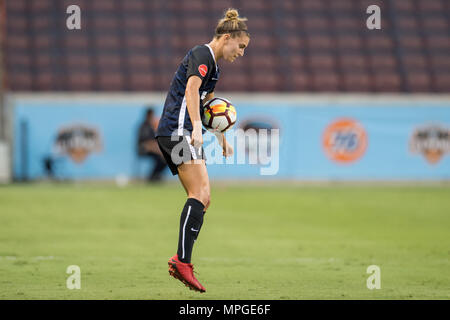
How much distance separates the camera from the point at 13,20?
2100 centimetres

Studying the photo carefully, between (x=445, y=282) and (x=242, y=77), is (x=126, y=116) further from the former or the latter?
(x=445, y=282)

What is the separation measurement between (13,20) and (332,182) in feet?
32.1

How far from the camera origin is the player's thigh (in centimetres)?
584

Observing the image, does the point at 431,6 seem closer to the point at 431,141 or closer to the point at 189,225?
the point at 431,141

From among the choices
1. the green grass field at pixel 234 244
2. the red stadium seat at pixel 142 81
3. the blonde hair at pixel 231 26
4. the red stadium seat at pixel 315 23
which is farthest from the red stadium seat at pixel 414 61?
the blonde hair at pixel 231 26

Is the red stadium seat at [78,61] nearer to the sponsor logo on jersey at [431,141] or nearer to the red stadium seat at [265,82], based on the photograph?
the red stadium seat at [265,82]

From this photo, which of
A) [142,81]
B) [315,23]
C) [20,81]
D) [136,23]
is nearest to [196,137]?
[142,81]

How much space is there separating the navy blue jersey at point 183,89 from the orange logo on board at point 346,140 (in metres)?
12.5

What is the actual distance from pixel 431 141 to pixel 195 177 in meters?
13.8

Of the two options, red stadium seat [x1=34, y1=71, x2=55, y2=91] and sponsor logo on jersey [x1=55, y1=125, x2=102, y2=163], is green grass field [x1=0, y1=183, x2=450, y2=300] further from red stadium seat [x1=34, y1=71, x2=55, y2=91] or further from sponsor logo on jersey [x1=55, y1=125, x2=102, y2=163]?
red stadium seat [x1=34, y1=71, x2=55, y2=91]

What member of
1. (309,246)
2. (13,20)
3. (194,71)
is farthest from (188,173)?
(13,20)

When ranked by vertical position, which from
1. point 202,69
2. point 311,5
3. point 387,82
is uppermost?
point 311,5

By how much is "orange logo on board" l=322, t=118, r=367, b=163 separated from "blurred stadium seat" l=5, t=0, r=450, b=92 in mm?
2907

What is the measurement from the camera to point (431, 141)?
18.6 m
